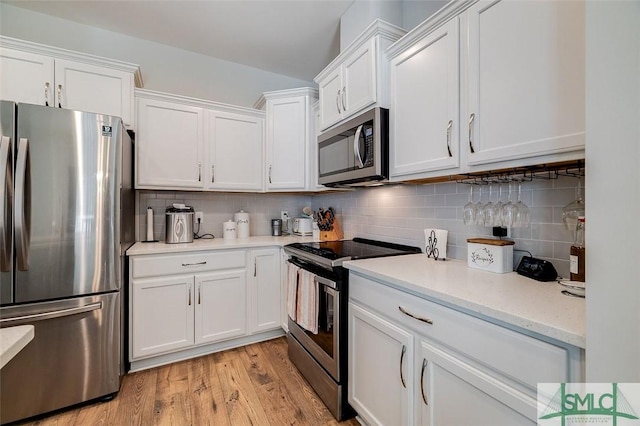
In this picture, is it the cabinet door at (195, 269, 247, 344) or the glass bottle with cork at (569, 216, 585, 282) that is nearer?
the glass bottle with cork at (569, 216, 585, 282)

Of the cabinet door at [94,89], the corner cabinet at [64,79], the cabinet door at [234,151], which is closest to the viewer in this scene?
the corner cabinet at [64,79]

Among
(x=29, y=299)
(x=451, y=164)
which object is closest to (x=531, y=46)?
(x=451, y=164)

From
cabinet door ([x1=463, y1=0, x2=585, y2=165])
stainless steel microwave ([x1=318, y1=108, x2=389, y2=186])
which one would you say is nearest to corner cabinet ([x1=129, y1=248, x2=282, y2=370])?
stainless steel microwave ([x1=318, y1=108, x2=389, y2=186])

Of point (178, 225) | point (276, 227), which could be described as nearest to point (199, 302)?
point (178, 225)

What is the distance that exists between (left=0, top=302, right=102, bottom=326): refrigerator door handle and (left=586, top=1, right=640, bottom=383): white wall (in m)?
2.33

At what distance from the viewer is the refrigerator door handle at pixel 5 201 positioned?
1477 millimetres

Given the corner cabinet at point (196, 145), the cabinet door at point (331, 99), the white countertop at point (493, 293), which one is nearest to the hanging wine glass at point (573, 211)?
the white countertop at point (493, 293)

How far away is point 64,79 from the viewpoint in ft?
6.40

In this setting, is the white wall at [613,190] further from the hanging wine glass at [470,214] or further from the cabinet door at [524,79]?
the hanging wine glass at [470,214]

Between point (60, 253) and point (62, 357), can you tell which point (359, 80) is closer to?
point (60, 253)

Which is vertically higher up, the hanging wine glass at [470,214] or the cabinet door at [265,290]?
the hanging wine glass at [470,214]

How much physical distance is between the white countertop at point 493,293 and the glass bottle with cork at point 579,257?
77mm

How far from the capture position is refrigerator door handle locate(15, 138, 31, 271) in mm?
1499

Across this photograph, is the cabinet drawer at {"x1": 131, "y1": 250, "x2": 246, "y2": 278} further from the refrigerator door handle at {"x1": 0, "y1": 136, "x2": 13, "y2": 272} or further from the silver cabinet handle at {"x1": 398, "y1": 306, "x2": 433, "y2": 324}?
the silver cabinet handle at {"x1": 398, "y1": 306, "x2": 433, "y2": 324}
